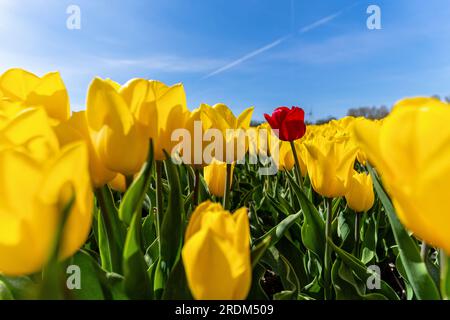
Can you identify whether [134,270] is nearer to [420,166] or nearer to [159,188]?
[159,188]

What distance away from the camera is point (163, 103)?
0.85 m

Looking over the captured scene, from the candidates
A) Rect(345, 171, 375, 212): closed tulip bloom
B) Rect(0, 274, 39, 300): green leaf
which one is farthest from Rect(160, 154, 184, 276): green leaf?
Rect(345, 171, 375, 212): closed tulip bloom

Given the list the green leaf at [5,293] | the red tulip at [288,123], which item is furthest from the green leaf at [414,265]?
the red tulip at [288,123]

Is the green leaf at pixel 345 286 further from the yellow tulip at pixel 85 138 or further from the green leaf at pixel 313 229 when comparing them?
the yellow tulip at pixel 85 138

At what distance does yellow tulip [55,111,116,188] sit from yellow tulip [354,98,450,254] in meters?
0.49

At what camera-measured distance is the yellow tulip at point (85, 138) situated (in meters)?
0.67

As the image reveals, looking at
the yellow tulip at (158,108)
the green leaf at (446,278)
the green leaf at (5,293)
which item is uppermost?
the yellow tulip at (158,108)

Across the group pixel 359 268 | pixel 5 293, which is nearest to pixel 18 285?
pixel 5 293

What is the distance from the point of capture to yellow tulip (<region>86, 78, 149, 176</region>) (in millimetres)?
690

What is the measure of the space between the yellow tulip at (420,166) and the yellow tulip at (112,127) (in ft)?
1.42

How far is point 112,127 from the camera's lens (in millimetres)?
689

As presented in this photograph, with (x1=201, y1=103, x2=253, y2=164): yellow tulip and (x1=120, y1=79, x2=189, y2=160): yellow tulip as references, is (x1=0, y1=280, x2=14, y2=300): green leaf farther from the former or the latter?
(x1=201, y1=103, x2=253, y2=164): yellow tulip

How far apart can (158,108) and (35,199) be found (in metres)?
0.43

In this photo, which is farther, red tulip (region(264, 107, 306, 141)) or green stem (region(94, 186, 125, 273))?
red tulip (region(264, 107, 306, 141))
